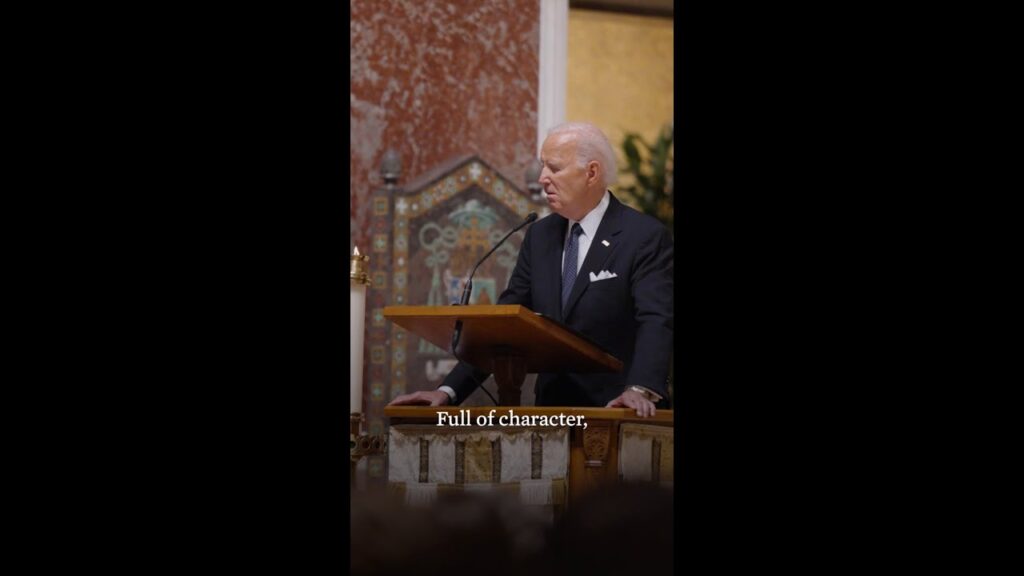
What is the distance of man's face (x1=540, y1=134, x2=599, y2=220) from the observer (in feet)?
10.0

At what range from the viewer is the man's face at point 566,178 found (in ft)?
10.0

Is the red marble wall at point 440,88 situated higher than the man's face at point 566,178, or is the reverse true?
the red marble wall at point 440,88

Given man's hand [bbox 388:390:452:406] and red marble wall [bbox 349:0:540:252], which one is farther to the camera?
red marble wall [bbox 349:0:540:252]

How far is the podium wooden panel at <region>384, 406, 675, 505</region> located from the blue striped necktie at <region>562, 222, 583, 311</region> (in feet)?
0.92

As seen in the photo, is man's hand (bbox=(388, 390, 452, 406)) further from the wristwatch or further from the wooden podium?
the wristwatch

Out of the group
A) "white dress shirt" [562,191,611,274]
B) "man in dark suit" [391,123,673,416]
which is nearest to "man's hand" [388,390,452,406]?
"man in dark suit" [391,123,673,416]

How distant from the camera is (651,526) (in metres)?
2.86

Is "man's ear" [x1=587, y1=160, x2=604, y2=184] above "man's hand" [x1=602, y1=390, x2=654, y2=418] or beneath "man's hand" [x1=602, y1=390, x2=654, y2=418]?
above

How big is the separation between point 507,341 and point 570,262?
29 cm

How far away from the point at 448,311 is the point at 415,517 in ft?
1.52

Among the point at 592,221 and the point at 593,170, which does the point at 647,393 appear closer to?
the point at 592,221

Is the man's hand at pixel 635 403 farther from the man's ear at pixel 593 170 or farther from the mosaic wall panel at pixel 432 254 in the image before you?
the man's ear at pixel 593 170

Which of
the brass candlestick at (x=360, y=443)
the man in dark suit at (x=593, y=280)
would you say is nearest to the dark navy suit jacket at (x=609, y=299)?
the man in dark suit at (x=593, y=280)

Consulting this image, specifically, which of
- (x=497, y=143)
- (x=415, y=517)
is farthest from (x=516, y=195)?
(x=415, y=517)
